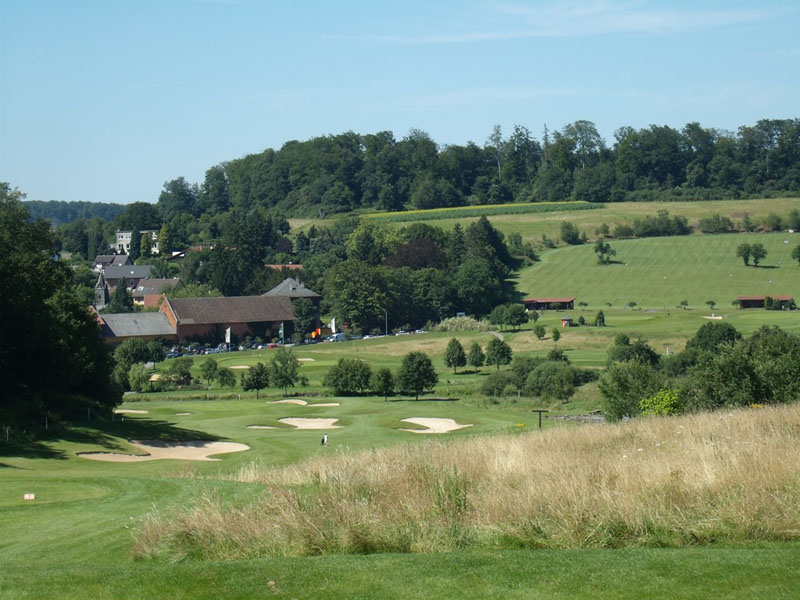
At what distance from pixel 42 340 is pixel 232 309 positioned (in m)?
64.8

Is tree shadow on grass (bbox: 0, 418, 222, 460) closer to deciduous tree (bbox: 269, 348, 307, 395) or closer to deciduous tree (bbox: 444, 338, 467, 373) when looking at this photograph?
deciduous tree (bbox: 269, 348, 307, 395)

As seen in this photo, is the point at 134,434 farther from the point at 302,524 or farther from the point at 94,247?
the point at 94,247

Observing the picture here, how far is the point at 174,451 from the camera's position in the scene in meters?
31.7

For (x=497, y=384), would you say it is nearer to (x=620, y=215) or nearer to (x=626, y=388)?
(x=626, y=388)

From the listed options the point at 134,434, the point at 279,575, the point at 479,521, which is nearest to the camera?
the point at 279,575

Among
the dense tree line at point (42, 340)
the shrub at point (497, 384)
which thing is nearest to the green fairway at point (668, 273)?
the shrub at point (497, 384)

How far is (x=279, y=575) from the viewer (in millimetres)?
9406

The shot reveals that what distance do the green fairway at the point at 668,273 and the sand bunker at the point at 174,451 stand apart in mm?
65811

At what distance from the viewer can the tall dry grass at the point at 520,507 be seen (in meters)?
10.8

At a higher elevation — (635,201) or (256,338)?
(635,201)

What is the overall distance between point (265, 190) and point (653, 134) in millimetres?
78784

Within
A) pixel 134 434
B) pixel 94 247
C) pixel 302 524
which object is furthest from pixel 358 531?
pixel 94 247

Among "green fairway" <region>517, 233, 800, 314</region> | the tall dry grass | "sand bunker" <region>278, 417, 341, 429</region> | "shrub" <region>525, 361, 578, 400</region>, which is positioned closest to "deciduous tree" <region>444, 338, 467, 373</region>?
"shrub" <region>525, 361, 578, 400</region>

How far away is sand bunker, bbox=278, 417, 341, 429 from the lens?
1615 inches
